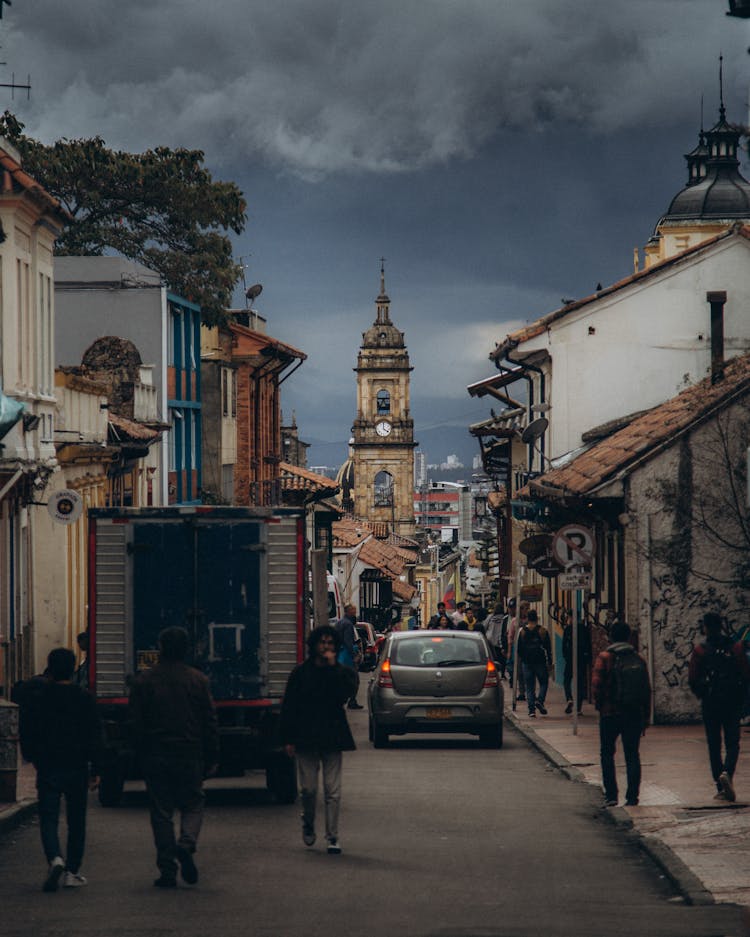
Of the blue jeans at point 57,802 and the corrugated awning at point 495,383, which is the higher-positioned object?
the corrugated awning at point 495,383

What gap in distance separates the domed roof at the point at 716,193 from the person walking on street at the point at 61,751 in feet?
212

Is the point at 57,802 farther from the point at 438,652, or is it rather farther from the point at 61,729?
the point at 438,652

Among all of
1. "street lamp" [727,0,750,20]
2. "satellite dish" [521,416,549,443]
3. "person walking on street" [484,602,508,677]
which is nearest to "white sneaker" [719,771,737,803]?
"street lamp" [727,0,750,20]

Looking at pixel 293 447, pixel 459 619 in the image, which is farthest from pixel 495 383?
pixel 293 447

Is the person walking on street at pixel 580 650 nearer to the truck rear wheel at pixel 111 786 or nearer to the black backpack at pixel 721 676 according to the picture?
the black backpack at pixel 721 676

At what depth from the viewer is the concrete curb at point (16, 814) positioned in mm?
14698

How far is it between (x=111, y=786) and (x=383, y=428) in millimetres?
125885

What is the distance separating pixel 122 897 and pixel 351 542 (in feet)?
205

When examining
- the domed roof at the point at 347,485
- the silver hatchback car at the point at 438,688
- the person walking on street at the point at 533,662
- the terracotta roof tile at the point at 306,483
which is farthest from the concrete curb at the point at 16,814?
the domed roof at the point at 347,485

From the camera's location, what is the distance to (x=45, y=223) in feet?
90.9

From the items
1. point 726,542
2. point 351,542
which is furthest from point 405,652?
point 351,542

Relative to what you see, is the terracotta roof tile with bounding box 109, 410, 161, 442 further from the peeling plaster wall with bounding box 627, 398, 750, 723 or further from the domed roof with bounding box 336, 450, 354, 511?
the domed roof with bounding box 336, 450, 354, 511

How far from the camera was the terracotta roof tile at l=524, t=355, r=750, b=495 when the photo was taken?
25.6 m

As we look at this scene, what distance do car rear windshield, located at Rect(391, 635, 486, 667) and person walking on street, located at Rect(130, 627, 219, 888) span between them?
11066mm
